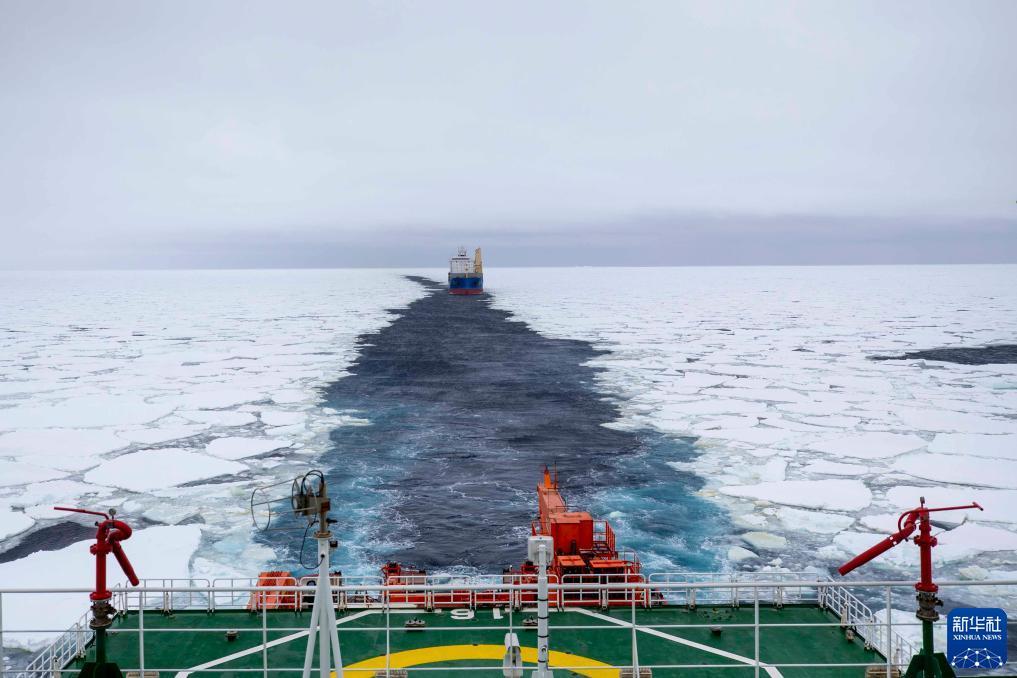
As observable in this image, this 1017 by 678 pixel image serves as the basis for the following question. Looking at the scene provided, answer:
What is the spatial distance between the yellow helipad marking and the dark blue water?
17.3 feet

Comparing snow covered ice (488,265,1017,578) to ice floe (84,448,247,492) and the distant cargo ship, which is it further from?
the distant cargo ship

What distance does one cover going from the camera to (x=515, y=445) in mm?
24500

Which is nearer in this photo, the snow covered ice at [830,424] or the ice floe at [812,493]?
the snow covered ice at [830,424]

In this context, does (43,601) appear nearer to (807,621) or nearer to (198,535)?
(198,535)

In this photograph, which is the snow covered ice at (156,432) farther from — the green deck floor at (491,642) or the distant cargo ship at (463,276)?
the distant cargo ship at (463,276)

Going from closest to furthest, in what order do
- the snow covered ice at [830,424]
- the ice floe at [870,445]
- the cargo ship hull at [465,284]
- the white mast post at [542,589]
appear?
the white mast post at [542,589]
the snow covered ice at [830,424]
the ice floe at [870,445]
the cargo ship hull at [465,284]

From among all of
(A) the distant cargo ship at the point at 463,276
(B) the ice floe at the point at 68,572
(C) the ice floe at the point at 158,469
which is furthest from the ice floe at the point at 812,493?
(A) the distant cargo ship at the point at 463,276

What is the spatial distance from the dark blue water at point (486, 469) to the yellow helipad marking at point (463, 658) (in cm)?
526

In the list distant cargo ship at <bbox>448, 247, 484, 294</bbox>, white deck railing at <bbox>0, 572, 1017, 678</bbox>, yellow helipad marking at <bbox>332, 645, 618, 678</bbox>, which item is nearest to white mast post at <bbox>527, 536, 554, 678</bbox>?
white deck railing at <bbox>0, 572, 1017, 678</bbox>

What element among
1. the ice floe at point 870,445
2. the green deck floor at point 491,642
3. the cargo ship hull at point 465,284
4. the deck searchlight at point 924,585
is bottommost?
the ice floe at point 870,445

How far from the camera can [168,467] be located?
20.5 metres

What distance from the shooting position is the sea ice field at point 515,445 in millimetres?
15398

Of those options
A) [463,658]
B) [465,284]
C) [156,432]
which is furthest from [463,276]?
[463,658]

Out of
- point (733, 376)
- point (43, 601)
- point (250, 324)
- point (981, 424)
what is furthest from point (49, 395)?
point (250, 324)
